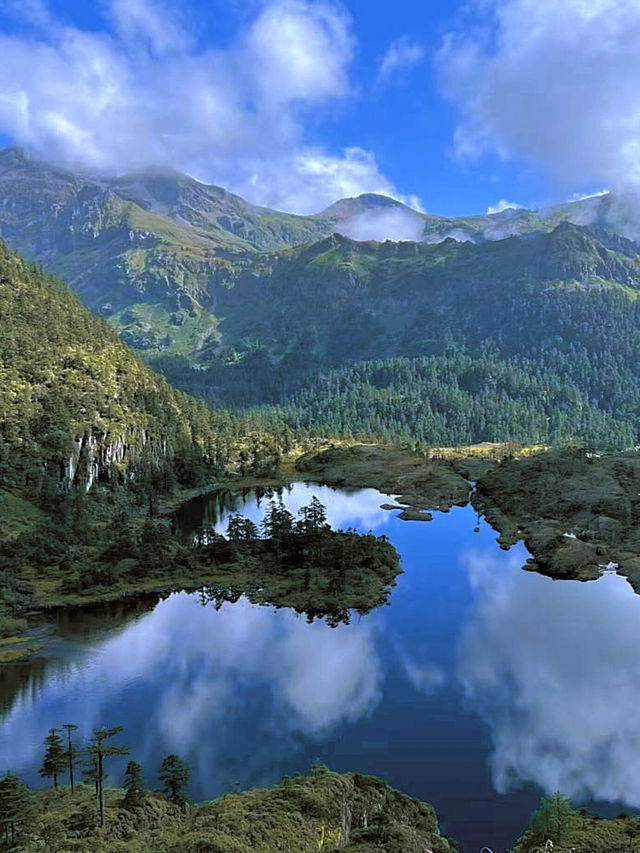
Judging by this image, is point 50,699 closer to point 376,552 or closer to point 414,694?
point 414,694

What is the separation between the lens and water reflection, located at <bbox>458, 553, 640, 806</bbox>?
56.1 meters

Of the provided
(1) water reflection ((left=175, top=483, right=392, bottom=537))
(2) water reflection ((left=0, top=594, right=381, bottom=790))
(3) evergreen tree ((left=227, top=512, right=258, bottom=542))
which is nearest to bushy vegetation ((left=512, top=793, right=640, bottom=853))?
(2) water reflection ((left=0, top=594, right=381, bottom=790))

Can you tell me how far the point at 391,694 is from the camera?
69.8 metres

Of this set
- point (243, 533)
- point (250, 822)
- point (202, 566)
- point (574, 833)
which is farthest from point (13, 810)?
point (243, 533)

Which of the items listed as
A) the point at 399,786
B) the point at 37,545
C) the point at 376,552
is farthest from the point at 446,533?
the point at 399,786

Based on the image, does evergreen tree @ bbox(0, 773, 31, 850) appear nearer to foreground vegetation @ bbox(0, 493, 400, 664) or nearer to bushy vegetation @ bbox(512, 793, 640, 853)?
bushy vegetation @ bbox(512, 793, 640, 853)

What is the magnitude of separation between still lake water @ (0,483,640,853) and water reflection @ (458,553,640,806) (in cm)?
22

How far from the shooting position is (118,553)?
358ft

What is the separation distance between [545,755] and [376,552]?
57.3 meters

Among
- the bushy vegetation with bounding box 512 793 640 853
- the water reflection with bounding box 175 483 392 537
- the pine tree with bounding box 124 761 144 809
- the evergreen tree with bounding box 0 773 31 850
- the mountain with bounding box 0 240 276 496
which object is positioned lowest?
the bushy vegetation with bounding box 512 793 640 853

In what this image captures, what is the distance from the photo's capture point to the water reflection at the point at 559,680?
56.1 m

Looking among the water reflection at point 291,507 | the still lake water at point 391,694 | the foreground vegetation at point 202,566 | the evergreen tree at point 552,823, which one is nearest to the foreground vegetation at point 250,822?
the evergreen tree at point 552,823

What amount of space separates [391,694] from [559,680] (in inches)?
721

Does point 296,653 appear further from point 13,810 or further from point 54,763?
point 13,810
